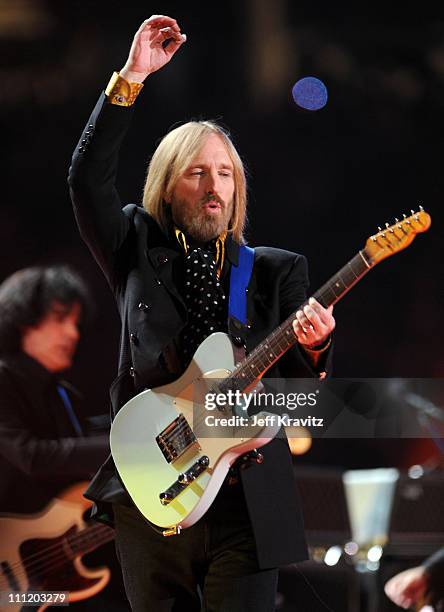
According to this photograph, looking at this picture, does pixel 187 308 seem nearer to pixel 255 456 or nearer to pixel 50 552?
pixel 255 456

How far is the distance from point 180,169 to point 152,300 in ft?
1.46

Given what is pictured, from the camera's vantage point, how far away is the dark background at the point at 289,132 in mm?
3451

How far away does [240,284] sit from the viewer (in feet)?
7.52

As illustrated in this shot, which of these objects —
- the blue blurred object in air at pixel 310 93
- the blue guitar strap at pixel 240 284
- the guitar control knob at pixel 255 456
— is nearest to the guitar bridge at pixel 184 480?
the guitar control knob at pixel 255 456

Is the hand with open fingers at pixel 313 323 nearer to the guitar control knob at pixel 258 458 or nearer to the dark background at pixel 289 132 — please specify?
the guitar control knob at pixel 258 458

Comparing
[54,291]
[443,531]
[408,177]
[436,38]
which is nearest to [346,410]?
[443,531]

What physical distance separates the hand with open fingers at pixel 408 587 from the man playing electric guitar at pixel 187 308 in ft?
3.63

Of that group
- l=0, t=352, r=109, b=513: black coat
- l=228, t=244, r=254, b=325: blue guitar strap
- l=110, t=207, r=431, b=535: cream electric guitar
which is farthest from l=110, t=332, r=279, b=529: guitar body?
l=0, t=352, r=109, b=513: black coat

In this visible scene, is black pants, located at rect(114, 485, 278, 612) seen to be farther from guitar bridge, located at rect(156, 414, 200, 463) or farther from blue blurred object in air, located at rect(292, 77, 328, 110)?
blue blurred object in air, located at rect(292, 77, 328, 110)

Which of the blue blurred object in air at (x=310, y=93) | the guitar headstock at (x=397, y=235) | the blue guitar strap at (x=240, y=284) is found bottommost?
the blue guitar strap at (x=240, y=284)

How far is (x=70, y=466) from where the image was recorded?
3.43m

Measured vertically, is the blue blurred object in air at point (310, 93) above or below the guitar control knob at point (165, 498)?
above

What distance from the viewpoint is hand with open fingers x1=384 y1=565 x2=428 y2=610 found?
3057 mm

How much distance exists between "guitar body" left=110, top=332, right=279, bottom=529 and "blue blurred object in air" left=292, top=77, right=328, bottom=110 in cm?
162
